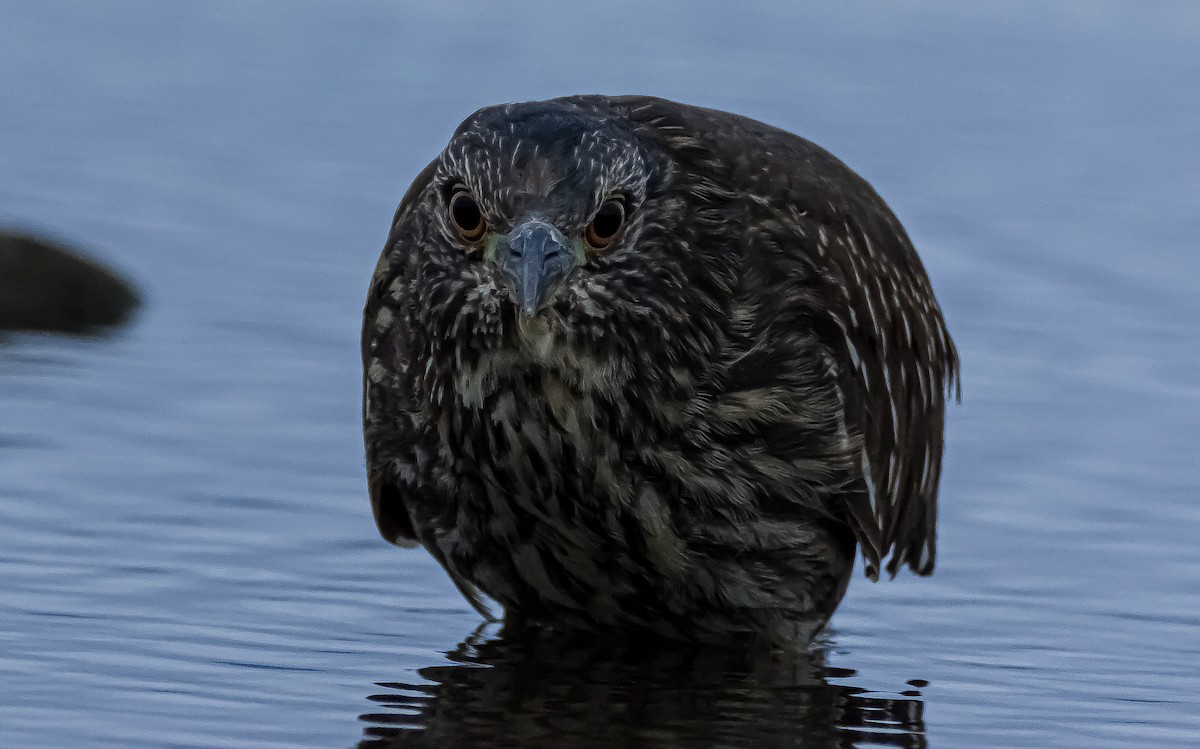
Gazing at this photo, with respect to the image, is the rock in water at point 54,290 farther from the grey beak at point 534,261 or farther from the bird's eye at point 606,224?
the grey beak at point 534,261

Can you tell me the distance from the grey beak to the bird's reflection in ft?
4.61

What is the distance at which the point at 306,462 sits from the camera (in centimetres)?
954

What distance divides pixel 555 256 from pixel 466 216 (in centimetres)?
38

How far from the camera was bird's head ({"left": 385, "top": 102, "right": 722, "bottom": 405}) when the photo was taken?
6516 millimetres

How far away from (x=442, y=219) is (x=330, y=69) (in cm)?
961

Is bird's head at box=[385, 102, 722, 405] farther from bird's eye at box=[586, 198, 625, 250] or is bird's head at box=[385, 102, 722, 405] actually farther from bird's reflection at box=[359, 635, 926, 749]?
bird's reflection at box=[359, 635, 926, 749]

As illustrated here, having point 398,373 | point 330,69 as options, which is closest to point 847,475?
point 398,373

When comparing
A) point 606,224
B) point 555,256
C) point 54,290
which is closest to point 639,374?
point 606,224

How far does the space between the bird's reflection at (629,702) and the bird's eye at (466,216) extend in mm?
1481

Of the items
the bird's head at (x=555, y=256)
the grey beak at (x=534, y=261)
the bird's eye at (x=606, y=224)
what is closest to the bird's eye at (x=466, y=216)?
the bird's head at (x=555, y=256)

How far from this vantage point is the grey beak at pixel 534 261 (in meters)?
6.33

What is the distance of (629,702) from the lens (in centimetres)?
749

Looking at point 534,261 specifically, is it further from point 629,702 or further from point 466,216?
point 629,702

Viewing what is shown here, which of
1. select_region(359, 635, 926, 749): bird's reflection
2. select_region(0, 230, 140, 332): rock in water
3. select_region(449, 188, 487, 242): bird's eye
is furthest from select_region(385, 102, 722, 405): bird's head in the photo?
select_region(0, 230, 140, 332): rock in water
